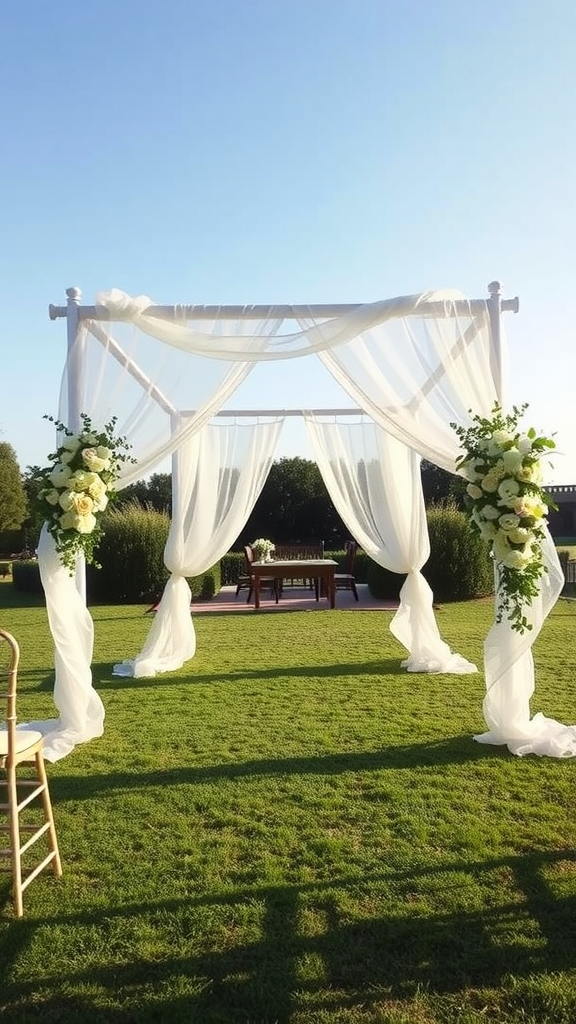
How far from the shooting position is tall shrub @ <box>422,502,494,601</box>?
14430 millimetres

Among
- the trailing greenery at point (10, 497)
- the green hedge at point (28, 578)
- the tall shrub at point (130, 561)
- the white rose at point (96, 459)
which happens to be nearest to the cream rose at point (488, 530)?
the white rose at point (96, 459)

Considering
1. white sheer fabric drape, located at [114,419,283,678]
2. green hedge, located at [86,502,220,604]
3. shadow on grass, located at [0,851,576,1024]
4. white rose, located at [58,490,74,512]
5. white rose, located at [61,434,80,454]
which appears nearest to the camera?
shadow on grass, located at [0,851,576,1024]

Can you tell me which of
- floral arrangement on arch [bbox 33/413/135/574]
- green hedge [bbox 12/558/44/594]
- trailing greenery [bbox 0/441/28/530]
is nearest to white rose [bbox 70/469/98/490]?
floral arrangement on arch [bbox 33/413/135/574]

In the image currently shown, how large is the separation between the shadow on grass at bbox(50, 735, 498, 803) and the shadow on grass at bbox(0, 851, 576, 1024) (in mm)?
1335

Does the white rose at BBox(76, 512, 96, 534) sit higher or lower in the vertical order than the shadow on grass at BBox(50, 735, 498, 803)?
higher

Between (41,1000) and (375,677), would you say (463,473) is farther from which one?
(41,1000)

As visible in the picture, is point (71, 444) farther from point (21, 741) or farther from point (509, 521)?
point (509, 521)

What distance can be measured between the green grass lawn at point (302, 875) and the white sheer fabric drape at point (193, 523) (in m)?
1.56

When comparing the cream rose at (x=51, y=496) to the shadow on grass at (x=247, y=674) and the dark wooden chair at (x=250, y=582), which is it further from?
the dark wooden chair at (x=250, y=582)

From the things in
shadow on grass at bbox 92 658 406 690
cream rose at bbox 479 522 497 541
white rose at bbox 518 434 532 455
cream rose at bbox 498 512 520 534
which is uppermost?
white rose at bbox 518 434 532 455

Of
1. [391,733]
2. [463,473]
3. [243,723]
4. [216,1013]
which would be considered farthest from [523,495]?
[216,1013]

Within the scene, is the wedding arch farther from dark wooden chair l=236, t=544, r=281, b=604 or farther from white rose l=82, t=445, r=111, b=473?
dark wooden chair l=236, t=544, r=281, b=604

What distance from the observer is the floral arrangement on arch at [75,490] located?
4664mm

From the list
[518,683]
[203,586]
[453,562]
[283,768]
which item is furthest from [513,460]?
[203,586]
